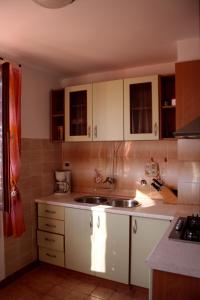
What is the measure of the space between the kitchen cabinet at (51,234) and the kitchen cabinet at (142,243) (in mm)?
800

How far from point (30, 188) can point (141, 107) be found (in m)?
1.50

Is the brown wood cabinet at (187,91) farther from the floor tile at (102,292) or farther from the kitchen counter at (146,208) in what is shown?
the floor tile at (102,292)

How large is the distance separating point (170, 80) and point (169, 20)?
90cm

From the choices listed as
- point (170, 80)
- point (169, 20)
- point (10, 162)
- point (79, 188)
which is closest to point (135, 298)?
point (79, 188)

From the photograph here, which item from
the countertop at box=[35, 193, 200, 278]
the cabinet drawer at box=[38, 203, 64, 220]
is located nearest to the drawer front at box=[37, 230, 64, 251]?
the cabinet drawer at box=[38, 203, 64, 220]

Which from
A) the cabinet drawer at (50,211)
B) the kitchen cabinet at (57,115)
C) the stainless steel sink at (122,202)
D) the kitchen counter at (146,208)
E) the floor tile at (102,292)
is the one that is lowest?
the floor tile at (102,292)

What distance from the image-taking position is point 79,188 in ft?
10.8

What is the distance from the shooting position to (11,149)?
242cm

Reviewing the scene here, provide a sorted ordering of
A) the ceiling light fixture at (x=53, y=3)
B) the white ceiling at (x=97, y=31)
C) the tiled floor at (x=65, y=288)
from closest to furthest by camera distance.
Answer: the ceiling light fixture at (x=53, y=3) < the white ceiling at (x=97, y=31) < the tiled floor at (x=65, y=288)

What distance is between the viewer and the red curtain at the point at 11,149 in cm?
226

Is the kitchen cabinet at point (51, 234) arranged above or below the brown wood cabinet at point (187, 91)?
below

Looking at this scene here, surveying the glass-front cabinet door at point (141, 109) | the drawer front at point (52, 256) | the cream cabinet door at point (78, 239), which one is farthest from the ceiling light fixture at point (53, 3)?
the drawer front at point (52, 256)

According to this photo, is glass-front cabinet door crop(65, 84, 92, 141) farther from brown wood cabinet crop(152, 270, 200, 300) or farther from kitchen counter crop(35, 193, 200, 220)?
brown wood cabinet crop(152, 270, 200, 300)

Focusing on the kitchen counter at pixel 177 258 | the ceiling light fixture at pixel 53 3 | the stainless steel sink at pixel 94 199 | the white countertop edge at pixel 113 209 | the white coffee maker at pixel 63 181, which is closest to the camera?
the kitchen counter at pixel 177 258
